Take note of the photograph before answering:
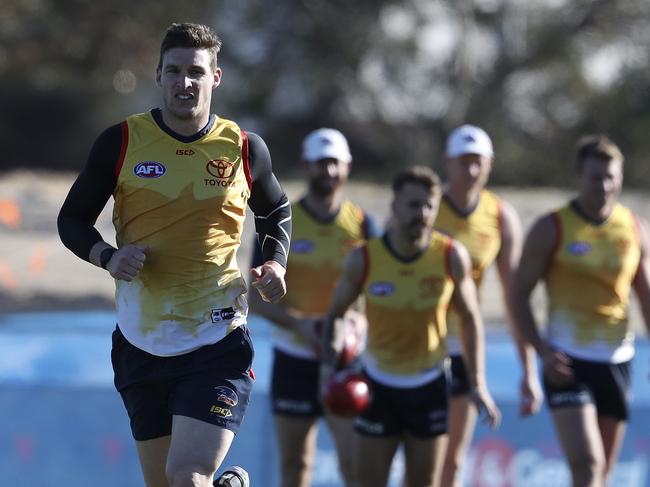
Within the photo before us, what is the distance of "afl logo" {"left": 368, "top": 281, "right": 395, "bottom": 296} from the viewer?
7.12 metres

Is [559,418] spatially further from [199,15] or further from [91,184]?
[199,15]

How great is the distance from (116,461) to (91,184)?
Result: 4.35 metres

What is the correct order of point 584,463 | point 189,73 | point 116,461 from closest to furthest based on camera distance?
point 189,73
point 584,463
point 116,461

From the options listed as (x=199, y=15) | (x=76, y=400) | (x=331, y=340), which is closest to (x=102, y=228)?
(x=76, y=400)

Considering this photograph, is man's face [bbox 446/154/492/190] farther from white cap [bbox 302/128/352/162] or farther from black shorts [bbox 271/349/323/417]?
black shorts [bbox 271/349/323/417]

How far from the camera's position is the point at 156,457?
16.7 feet

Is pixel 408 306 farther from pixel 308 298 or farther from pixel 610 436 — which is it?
pixel 610 436

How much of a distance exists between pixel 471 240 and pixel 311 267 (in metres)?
1.02

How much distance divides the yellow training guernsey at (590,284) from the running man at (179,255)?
2.93 m

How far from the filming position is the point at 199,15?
2295cm

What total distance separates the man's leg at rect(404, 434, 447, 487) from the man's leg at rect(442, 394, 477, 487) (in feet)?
2.51

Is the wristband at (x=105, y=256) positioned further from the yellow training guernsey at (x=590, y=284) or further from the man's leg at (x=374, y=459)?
the yellow training guernsey at (x=590, y=284)

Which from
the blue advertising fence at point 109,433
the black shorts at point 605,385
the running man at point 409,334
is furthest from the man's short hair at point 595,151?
the blue advertising fence at point 109,433

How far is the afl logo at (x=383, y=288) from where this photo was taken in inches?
280
